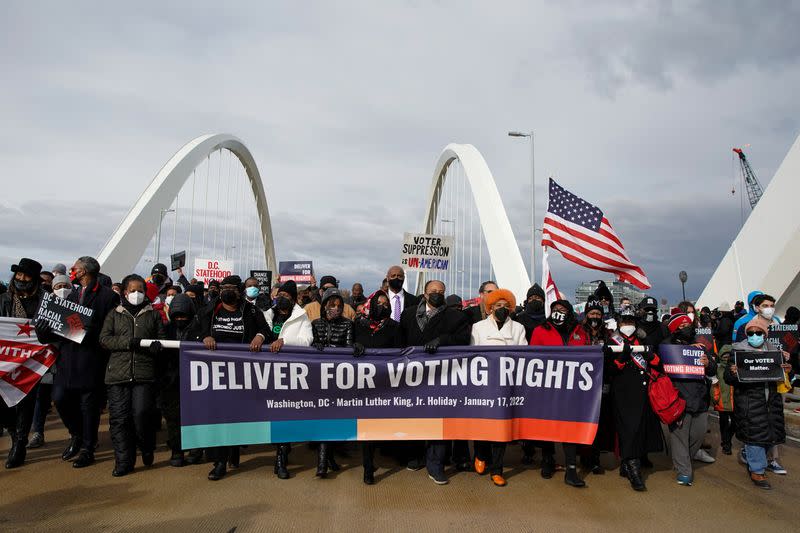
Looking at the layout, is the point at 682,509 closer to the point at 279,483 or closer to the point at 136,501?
the point at 279,483

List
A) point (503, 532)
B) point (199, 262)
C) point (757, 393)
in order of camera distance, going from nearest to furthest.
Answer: point (503, 532), point (757, 393), point (199, 262)

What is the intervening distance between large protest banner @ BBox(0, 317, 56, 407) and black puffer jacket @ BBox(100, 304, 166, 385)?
3.01ft

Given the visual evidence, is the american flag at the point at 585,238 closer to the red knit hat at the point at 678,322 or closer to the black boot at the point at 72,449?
the red knit hat at the point at 678,322

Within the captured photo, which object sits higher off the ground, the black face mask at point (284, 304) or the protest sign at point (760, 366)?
the black face mask at point (284, 304)

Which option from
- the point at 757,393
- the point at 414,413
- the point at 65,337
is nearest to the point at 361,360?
the point at 414,413

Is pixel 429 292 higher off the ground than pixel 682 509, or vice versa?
pixel 429 292

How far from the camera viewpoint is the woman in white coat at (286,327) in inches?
222

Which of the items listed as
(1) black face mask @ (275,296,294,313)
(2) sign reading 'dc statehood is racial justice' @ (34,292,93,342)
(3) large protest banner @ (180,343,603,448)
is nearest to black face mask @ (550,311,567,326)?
(3) large protest banner @ (180,343,603,448)

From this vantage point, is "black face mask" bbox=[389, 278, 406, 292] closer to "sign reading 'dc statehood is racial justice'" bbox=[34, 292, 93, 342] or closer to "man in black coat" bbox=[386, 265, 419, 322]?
"man in black coat" bbox=[386, 265, 419, 322]

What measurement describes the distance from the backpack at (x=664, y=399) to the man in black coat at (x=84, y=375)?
551cm

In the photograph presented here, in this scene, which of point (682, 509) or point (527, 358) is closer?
point (682, 509)

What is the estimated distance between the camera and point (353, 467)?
6.09 m

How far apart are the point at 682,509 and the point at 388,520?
2505 millimetres

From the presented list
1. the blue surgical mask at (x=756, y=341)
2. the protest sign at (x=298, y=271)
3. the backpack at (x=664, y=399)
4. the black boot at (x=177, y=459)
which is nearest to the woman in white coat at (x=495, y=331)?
the backpack at (x=664, y=399)
